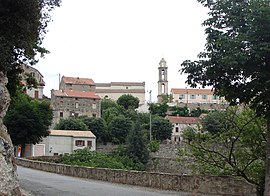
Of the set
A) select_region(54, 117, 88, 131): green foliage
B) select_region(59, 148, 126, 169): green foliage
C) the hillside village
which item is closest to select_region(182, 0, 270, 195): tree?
the hillside village

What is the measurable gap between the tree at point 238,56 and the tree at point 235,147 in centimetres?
344

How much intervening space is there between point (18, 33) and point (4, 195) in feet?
17.9

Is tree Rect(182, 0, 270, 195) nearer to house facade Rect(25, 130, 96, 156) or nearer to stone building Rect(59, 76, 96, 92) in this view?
house facade Rect(25, 130, 96, 156)

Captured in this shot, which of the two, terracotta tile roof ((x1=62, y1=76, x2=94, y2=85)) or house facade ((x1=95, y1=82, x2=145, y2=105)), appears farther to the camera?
house facade ((x1=95, y1=82, x2=145, y2=105))

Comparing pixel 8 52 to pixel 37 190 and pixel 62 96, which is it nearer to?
pixel 37 190

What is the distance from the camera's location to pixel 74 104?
410 ft

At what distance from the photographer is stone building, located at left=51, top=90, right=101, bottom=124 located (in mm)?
122713

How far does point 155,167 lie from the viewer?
77.1 metres

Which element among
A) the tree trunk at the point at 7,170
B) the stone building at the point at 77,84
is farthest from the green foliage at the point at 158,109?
the tree trunk at the point at 7,170

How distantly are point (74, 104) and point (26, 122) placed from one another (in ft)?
214

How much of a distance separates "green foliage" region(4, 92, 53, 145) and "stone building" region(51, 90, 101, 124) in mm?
60284

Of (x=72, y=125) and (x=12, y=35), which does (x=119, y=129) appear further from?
(x=12, y=35)

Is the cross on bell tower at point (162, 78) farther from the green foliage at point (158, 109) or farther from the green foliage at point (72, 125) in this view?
the green foliage at point (72, 125)

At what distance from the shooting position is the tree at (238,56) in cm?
1278
